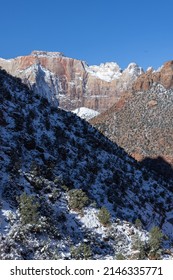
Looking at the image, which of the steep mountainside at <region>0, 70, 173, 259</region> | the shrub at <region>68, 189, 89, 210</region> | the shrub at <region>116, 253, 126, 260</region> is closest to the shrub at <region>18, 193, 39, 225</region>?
the steep mountainside at <region>0, 70, 173, 259</region>

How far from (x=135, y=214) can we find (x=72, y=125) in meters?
10.4

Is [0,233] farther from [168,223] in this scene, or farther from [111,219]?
[168,223]

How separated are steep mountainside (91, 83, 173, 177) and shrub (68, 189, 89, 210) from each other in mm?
53843

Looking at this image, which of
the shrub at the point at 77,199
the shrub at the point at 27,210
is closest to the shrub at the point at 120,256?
the shrub at the point at 27,210

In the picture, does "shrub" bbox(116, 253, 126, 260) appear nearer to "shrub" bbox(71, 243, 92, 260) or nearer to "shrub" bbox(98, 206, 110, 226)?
"shrub" bbox(71, 243, 92, 260)

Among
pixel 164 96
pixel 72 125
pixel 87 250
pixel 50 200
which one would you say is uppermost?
pixel 164 96

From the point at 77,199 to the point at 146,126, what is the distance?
7041 cm

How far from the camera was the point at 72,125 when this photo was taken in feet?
105

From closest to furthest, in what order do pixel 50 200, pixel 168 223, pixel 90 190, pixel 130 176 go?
pixel 50 200
pixel 90 190
pixel 168 223
pixel 130 176

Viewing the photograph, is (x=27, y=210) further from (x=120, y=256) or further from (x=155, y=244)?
(x=155, y=244)

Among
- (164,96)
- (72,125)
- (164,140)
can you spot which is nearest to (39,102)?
(72,125)

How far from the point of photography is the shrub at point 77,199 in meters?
19.4

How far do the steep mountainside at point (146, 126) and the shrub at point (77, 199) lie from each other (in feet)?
177

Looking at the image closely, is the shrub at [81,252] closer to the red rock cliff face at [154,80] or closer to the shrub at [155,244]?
the shrub at [155,244]
